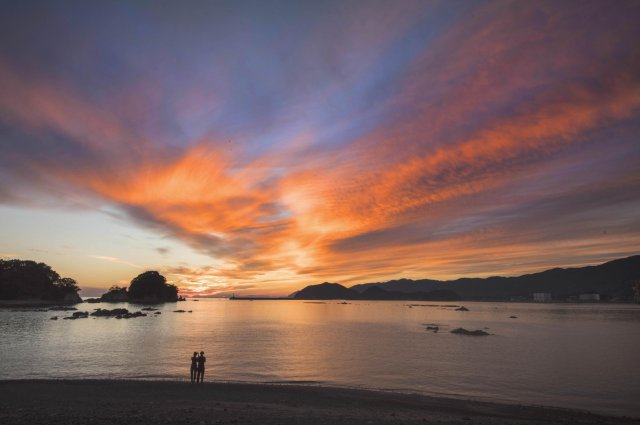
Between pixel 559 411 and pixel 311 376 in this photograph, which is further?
pixel 311 376

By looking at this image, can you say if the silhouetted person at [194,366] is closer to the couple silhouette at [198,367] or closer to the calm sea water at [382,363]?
the couple silhouette at [198,367]

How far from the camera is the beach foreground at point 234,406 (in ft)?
64.8

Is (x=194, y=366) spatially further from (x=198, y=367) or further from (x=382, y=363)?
(x=382, y=363)

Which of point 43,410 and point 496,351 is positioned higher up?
point 43,410

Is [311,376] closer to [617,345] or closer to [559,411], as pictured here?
[559,411]

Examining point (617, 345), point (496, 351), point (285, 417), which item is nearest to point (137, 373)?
point (285, 417)

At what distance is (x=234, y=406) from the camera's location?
78.9ft

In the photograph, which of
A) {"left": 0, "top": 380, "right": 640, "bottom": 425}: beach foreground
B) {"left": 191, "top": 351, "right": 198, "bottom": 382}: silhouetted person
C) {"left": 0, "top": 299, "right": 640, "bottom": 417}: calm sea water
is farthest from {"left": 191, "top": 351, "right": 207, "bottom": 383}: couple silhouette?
{"left": 0, "top": 299, "right": 640, "bottom": 417}: calm sea water

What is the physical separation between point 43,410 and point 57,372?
868 inches

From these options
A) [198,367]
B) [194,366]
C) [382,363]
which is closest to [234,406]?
[198,367]

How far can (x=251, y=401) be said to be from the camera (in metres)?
26.5

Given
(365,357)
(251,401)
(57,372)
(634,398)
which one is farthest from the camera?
(365,357)

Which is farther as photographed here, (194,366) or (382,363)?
(382,363)

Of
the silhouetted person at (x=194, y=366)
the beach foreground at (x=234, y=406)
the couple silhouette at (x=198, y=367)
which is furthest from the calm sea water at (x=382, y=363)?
the beach foreground at (x=234, y=406)
